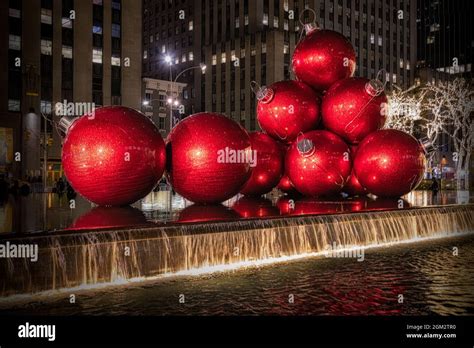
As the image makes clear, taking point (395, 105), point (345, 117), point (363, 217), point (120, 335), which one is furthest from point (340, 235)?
point (395, 105)

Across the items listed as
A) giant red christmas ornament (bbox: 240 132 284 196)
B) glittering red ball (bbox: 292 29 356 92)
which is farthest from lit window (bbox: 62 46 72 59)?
giant red christmas ornament (bbox: 240 132 284 196)

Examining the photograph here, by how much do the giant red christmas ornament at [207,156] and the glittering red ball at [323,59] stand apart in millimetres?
3247

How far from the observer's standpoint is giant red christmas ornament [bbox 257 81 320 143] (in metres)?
11.6

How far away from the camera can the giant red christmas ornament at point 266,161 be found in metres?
11.9

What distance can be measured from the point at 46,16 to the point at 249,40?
117 feet

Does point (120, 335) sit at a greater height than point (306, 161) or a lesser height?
lesser

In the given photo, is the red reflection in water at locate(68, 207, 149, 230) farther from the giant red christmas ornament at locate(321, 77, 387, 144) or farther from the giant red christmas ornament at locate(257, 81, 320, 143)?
the giant red christmas ornament at locate(321, 77, 387, 144)

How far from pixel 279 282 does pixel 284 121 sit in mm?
5217

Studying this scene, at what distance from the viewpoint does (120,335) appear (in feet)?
16.6

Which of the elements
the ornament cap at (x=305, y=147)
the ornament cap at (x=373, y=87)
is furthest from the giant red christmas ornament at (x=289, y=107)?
the ornament cap at (x=373, y=87)

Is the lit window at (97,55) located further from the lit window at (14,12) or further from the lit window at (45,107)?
the lit window at (14,12)

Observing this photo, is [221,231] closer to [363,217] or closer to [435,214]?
[363,217]

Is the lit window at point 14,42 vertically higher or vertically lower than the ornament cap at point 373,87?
higher

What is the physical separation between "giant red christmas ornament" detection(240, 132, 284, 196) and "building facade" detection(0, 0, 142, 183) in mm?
36196
